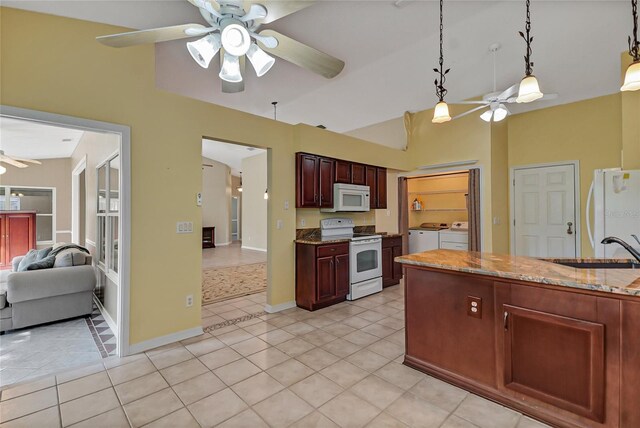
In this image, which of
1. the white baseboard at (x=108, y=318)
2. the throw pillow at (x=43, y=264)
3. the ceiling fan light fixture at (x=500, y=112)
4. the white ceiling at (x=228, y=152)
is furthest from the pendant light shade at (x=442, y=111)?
the white ceiling at (x=228, y=152)

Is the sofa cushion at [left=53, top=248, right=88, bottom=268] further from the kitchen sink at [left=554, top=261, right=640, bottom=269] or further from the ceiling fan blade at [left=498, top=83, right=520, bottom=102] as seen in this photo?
the ceiling fan blade at [left=498, top=83, right=520, bottom=102]

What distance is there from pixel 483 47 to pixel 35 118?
501cm

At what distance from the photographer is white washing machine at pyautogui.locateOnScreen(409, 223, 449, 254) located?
6.08 m

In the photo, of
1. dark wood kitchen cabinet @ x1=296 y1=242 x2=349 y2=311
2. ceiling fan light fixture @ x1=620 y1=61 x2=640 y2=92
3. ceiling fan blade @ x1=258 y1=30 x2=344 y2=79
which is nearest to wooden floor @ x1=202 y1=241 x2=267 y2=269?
dark wood kitchen cabinet @ x1=296 y1=242 x2=349 y2=311

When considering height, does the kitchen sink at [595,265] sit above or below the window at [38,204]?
below

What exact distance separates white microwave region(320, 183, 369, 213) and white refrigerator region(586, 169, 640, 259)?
2798 millimetres

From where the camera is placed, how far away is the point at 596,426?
161 centimetres

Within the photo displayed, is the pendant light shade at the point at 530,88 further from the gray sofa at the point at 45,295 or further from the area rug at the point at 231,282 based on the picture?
the gray sofa at the point at 45,295

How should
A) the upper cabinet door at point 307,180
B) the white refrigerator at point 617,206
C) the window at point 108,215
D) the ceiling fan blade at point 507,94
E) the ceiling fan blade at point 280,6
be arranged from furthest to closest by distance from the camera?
the upper cabinet door at point 307,180 → the window at point 108,215 → the ceiling fan blade at point 507,94 → the white refrigerator at point 617,206 → the ceiling fan blade at point 280,6

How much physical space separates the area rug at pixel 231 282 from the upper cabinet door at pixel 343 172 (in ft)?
7.35

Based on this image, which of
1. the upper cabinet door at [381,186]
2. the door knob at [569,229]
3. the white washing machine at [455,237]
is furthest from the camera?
the white washing machine at [455,237]

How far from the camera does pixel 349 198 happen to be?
15.0 feet

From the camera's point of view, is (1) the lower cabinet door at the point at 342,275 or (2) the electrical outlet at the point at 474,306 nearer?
(2) the electrical outlet at the point at 474,306

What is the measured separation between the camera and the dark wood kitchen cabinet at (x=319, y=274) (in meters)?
3.81
